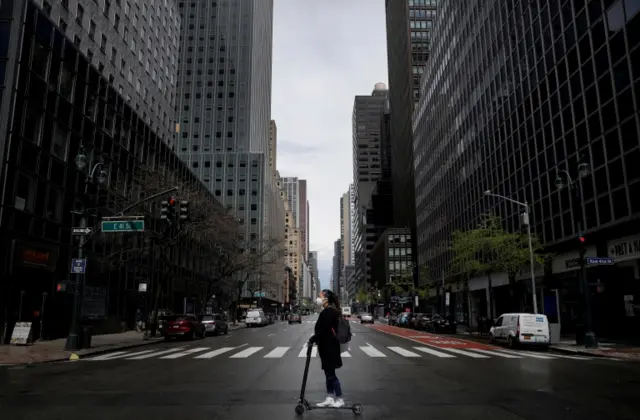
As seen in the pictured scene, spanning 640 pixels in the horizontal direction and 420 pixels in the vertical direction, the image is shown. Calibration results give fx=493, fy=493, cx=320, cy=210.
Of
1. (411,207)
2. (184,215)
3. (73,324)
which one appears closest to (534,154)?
Answer: (184,215)

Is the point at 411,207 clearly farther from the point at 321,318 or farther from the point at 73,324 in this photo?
the point at 321,318

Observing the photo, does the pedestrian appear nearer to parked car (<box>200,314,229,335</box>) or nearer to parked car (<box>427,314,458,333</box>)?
parked car (<box>200,314,229,335</box>)

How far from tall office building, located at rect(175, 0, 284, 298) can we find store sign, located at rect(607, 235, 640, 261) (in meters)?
86.1

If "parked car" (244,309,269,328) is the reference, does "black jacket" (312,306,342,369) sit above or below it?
above

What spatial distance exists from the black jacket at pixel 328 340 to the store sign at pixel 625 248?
23.6 meters

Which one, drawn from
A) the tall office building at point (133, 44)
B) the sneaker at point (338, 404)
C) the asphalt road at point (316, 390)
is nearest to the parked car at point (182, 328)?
the asphalt road at point (316, 390)

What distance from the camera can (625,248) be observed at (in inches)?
1045

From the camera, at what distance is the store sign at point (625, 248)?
84.0 ft

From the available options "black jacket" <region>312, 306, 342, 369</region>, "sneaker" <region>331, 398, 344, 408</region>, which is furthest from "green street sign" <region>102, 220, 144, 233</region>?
"sneaker" <region>331, 398, 344, 408</region>

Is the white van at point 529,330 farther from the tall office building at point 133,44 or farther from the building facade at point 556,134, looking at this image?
the tall office building at point 133,44

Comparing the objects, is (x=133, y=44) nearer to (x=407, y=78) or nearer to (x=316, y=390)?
(x=316, y=390)

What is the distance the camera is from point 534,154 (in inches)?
1444

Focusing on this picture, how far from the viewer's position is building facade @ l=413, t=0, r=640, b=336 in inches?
1016

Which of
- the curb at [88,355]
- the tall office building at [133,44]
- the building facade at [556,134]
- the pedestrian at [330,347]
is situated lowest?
the curb at [88,355]
